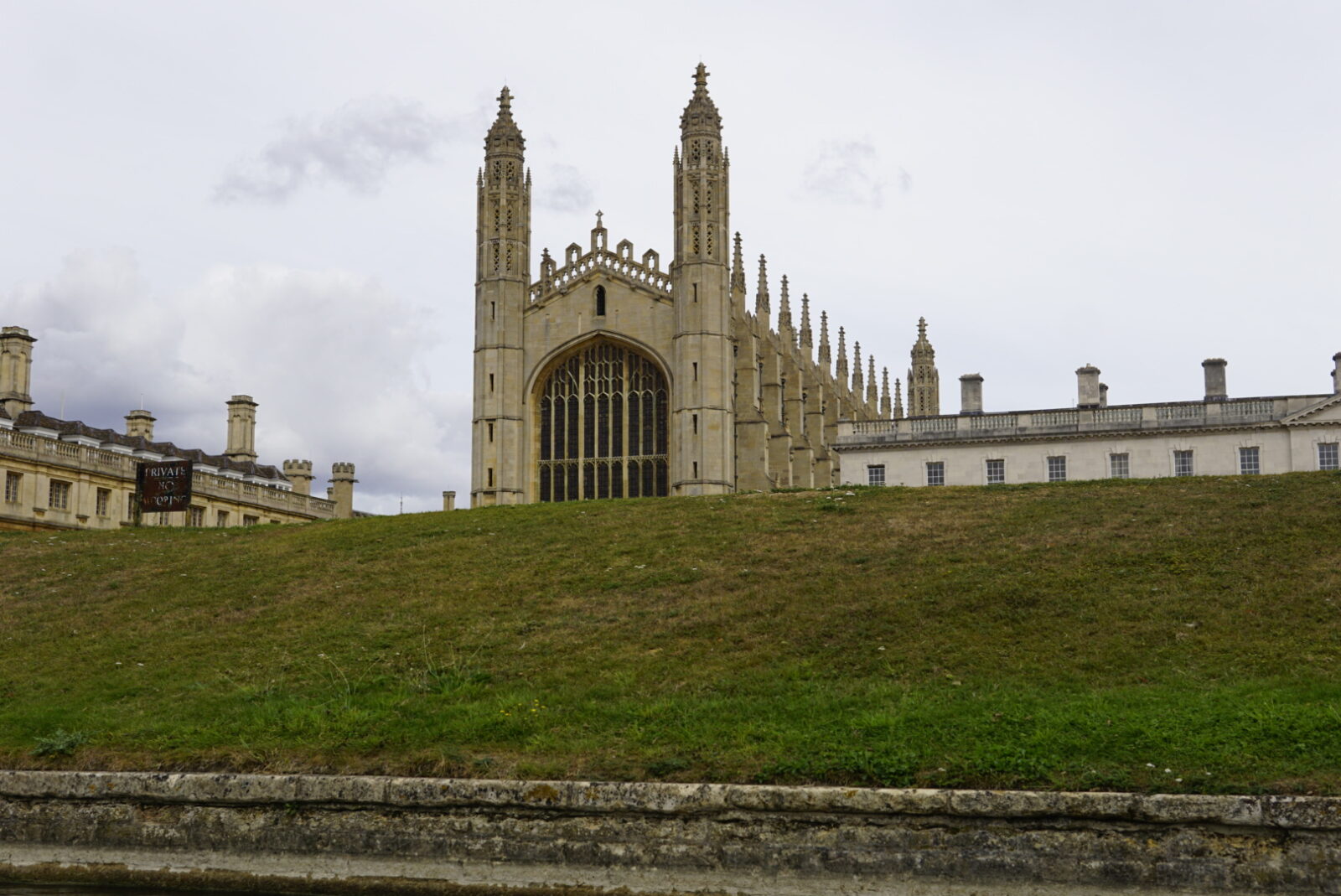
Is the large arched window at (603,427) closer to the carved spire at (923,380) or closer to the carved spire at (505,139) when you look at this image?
the carved spire at (505,139)

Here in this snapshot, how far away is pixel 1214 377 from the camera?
173ft

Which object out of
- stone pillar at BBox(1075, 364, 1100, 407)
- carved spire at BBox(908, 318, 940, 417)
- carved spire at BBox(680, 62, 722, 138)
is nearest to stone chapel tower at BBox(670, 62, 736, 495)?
carved spire at BBox(680, 62, 722, 138)

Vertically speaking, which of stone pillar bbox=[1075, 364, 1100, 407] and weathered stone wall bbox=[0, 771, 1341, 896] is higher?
stone pillar bbox=[1075, 364, 1100, 407]

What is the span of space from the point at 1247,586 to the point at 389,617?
11.9 m

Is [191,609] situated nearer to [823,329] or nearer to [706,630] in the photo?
[706,630]

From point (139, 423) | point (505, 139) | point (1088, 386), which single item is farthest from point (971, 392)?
point (139, 423)

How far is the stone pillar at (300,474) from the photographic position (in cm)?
7044

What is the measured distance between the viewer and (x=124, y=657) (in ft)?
63.0

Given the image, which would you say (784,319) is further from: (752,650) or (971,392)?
(752,650)

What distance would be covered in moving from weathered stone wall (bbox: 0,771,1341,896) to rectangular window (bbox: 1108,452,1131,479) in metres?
37.7

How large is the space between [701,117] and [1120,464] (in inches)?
887

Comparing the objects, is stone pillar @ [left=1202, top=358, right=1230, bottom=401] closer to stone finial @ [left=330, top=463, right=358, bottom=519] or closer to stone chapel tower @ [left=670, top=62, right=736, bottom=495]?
stone chapel tower @ [left=670, top=62, right=736, bottom=495]

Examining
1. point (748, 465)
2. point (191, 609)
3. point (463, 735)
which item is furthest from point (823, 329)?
point (463, 735)

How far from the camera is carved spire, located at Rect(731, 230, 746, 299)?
60.2m
